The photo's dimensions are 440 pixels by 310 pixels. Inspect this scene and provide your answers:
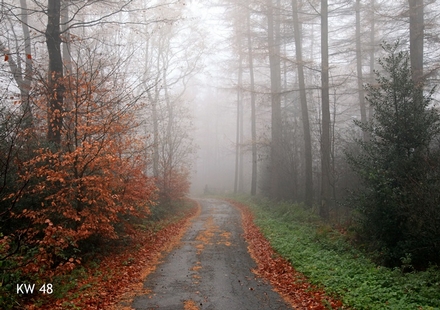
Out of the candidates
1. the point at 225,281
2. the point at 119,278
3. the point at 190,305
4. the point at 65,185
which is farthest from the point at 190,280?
the point at 65,185

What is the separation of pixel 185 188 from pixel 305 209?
30.2 feet

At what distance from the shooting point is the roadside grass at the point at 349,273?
586 cm

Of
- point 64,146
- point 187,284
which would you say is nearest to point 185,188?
point 64,146

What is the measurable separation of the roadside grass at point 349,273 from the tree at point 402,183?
66 centimetres

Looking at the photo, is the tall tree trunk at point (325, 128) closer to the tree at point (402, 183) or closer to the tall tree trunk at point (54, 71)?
the tree at point (402, 183)

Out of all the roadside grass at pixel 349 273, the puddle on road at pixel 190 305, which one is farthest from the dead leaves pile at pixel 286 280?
the puddle on road at pixel 190 305

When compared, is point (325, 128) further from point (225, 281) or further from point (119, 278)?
point (119, 278)

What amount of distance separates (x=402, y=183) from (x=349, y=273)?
10.0 ft

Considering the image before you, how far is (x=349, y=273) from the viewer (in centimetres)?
740

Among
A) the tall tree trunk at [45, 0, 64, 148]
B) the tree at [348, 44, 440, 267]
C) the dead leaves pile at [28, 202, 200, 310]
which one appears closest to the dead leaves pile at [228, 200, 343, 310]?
the tree at [348, 44, 440, 267]

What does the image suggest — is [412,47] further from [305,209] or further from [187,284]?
[187,284]

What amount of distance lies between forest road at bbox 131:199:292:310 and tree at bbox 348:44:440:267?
354 centimetres

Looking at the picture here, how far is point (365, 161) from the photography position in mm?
10375

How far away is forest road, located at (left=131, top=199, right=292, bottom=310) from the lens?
6219 millimetres
